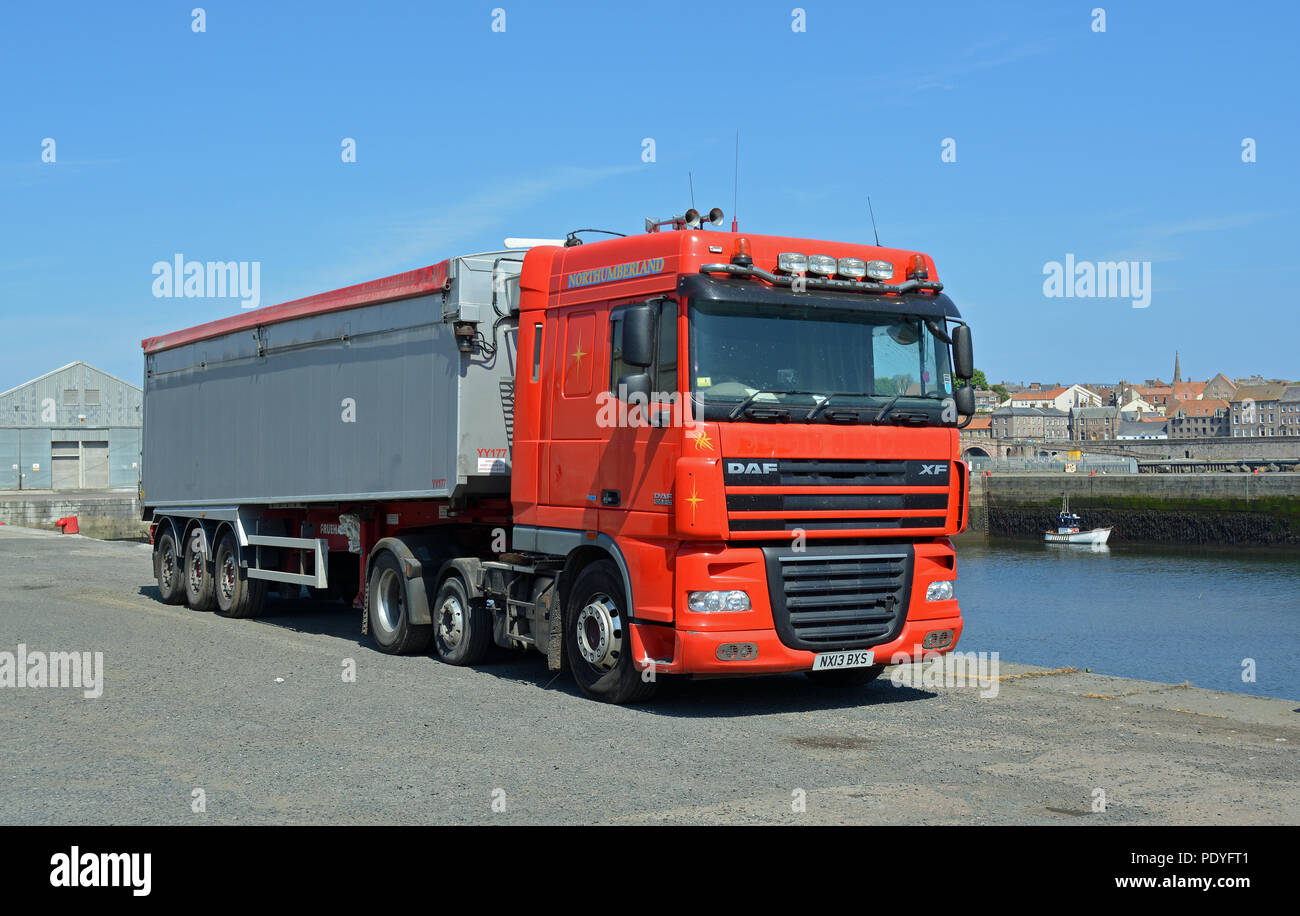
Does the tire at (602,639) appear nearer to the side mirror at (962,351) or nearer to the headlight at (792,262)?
the headlight at (792,262)

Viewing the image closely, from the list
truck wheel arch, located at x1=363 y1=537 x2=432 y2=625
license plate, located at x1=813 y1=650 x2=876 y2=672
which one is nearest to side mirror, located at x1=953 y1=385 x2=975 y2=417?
license plate, located at x1=813 y1=650 x2=876 y2=672

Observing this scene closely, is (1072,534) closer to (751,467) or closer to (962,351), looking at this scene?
(962,351)

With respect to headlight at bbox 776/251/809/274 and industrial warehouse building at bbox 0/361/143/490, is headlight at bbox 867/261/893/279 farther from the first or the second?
industrial warehouse building at bbox 0/361/143/490

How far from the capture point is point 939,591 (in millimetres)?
10102

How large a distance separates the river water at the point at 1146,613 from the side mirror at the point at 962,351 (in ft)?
51.4

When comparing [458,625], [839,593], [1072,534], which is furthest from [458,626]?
[1072,534]

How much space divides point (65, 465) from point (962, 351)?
71528 millimetres

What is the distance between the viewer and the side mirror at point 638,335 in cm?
904

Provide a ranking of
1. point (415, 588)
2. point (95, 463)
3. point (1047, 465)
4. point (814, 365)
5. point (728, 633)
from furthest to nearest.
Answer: point (1047, 465) → point (95, 463) → point (415, 588) → point (814, 365) → point (728, 633)

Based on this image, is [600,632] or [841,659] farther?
[600,632]

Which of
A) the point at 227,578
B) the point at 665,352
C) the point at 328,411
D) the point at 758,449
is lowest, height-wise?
the point at 227,578

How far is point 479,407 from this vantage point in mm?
11523

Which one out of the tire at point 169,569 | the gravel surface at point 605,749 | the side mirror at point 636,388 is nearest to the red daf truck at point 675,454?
the side mirror at point 636,388
